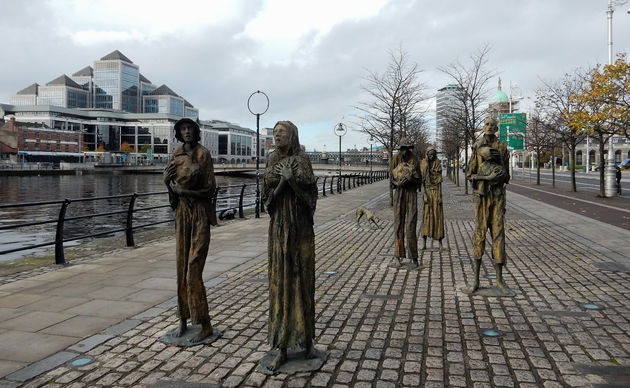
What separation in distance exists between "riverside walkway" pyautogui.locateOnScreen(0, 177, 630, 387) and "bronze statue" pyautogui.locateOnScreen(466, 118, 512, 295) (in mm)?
574

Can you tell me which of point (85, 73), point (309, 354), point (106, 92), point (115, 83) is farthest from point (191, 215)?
point (85, 73)

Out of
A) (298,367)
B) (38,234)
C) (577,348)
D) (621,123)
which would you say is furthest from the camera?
(621,123)

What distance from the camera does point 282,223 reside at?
3.70 meters

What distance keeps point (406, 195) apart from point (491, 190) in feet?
5.98

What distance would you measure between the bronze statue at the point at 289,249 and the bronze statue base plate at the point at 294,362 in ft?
0.17

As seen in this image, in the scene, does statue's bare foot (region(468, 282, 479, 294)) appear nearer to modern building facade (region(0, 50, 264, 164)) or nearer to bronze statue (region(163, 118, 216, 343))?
bronze statue (region(163, 118, 216, 343))

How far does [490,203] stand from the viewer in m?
6.16

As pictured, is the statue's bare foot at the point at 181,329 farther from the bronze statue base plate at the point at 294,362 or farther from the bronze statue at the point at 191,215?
the bronze statue base plate at the point at 294,362

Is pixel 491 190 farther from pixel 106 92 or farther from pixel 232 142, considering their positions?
pixel 106 92

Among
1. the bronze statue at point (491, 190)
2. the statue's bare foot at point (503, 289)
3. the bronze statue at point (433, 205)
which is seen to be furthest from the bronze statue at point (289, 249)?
the bronze statue at point (433, 205)

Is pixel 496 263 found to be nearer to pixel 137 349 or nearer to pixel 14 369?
pixel 137 349

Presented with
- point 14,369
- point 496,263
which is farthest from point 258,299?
point 496,263

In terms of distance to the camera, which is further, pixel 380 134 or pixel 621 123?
pixel 380 134

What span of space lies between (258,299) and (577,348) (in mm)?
3581
